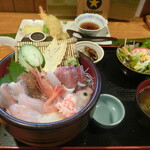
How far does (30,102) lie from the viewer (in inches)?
31.4

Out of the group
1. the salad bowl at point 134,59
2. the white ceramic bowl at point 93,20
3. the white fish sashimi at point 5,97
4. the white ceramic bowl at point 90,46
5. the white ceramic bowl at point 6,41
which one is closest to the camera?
the white fish sashimi at point 5,97

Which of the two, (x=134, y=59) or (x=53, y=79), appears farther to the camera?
(x=134, y=59)

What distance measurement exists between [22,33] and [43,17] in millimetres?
320

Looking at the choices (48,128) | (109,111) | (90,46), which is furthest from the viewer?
(90,46)

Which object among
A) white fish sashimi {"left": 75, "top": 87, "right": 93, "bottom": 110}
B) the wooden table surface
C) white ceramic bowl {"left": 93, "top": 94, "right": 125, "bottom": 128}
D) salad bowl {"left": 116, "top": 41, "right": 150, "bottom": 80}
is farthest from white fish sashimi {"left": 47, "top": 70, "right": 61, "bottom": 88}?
the wooden table surface

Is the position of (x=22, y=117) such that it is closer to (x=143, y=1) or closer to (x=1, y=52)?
(x=1, y=52)

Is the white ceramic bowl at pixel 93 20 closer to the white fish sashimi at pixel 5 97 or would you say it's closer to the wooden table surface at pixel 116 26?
the wooden table surface at pixel 116 26

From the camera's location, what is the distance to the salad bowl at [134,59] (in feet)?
4.06

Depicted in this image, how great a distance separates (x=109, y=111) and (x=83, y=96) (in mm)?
327

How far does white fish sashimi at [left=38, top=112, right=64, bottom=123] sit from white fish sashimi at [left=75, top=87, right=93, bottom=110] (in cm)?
10

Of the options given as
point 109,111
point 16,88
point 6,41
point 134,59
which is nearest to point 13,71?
point 16,88

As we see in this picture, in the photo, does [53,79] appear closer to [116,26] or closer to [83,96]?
Answer: [83,96]

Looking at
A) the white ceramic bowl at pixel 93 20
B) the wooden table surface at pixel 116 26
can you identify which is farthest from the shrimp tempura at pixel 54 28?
the wooden table surface at pixel 116 26

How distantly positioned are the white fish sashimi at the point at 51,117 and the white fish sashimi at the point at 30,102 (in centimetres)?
5
